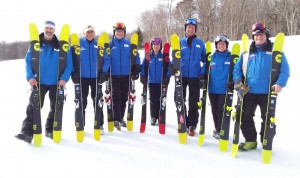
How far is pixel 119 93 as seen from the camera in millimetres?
4957

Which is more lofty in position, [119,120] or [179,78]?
[179,78]

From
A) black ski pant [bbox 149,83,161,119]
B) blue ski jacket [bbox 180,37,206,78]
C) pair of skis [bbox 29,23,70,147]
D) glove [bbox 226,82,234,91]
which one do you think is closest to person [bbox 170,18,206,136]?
blue ski jacket [bbox 180,37,206,78]

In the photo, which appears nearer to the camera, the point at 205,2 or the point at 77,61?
the point at 77,61

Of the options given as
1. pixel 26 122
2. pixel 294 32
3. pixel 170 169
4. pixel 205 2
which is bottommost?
pixel 170 169

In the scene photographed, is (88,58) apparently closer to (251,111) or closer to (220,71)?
(220,71)

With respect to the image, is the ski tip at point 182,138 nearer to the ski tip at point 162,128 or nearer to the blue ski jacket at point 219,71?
the ski tip at point 162,128

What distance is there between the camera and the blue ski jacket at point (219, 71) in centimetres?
430

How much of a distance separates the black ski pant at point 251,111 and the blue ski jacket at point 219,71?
473mm

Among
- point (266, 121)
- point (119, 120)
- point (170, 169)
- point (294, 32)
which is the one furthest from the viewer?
point (294, 32)

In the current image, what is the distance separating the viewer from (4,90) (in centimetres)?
1037

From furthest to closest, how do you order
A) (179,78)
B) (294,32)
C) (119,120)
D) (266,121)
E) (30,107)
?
1. (294,32)
2. (119,120)
3. (179,78)
4. (30,107)
5. (266,121)

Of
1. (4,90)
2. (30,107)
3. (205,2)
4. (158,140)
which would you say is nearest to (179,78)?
(158,140)

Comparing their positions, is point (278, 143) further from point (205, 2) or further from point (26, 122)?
point (205, 2)

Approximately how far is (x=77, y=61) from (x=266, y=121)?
9.83 ft
